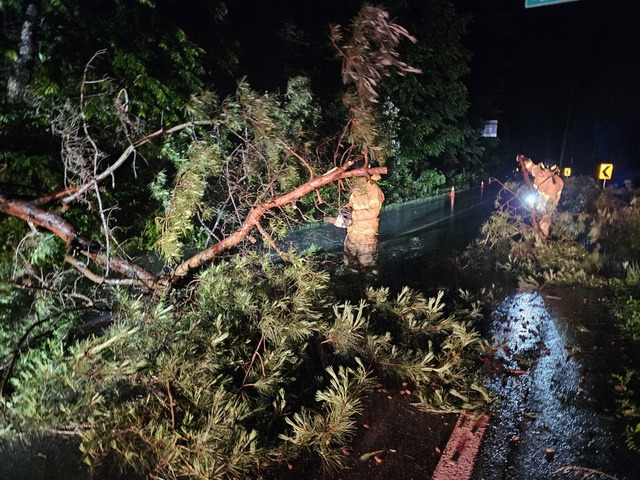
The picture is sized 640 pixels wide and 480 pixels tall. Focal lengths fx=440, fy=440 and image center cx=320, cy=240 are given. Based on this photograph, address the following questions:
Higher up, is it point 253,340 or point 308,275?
point 308,275

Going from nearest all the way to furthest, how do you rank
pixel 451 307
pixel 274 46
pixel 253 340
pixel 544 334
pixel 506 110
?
1. pixel 253 340
2. pixel 544 334
3. pixel 451 307
4. pixel 274 46
5. pixel 506 110

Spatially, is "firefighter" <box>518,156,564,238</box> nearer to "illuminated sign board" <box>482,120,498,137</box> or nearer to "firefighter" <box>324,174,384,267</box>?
"firefighter" <box>324,174,384,267</box>

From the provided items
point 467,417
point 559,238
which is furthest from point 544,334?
point 559,238

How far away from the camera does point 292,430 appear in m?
3.41

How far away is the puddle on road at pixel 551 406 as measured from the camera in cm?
311

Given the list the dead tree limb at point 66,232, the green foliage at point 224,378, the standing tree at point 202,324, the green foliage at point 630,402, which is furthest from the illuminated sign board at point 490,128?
the dead tree limb at point 66,232

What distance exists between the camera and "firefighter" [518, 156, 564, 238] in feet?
29.8

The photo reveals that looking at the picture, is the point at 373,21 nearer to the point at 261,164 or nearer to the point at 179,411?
the point at 261,164

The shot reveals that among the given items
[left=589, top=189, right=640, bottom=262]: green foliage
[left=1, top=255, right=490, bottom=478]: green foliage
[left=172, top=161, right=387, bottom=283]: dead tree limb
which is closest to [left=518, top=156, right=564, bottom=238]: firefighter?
[left=589, top=189, right=640, bottom=262]: green foliage

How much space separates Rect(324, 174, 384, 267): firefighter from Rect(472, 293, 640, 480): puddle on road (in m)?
2.29

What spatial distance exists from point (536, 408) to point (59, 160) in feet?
17.6

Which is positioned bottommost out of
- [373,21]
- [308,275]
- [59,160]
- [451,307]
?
[451,307]

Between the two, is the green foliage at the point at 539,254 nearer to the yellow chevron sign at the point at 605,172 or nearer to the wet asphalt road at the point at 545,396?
the wet asphalt road at the point at 545,396

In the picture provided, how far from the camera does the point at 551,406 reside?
3.84 metres
